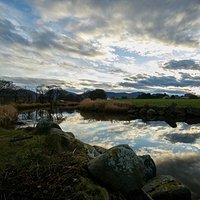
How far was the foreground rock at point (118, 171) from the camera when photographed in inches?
221

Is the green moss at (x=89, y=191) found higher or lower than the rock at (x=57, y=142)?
lower

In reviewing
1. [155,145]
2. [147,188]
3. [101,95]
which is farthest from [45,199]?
[101,95]

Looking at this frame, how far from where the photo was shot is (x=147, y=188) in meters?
7.02

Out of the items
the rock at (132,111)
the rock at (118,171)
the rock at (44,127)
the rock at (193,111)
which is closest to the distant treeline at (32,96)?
the rock at (132,111)

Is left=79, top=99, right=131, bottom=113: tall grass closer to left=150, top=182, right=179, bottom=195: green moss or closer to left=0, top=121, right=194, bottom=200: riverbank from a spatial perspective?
left=0, top=121, right=194, bottom=200: riverbank

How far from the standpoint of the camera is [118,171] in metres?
5.61

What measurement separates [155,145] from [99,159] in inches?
354

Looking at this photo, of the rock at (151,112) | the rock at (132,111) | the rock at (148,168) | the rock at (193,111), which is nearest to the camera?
the rock at (148,168)

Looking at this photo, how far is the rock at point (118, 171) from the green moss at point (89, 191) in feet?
0.97

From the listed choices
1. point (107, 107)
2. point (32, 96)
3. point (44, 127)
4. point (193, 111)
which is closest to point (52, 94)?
point (32, 96)

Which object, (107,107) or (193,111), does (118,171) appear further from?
(107,107)

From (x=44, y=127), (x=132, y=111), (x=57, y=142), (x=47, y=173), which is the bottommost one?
(x=132, y=111)

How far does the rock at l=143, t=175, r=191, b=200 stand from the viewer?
6.71m

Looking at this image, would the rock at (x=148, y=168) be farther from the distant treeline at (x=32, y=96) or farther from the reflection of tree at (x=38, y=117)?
the distant treeline at (x=32, y=96)
